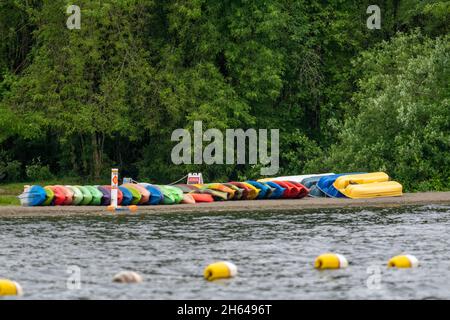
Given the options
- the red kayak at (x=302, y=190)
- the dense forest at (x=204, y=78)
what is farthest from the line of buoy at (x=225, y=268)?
the dense forest at (x=204, y=78)

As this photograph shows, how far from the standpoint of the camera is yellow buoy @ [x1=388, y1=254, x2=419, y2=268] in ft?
91.2

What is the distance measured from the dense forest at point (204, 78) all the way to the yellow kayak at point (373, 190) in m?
4.91

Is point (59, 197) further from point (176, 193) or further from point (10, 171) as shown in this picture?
point (10, 171)

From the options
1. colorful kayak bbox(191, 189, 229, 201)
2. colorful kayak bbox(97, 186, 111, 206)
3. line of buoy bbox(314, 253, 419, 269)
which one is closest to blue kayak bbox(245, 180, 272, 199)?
colorful kayak bbox(191, 189, 229, 201)

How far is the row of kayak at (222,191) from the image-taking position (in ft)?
138

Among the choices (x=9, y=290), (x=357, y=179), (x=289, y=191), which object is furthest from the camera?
(x=357, y=179)

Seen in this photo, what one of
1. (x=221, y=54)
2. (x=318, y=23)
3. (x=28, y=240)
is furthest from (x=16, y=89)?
(x=28, y=240)

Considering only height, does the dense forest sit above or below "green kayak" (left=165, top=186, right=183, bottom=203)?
above

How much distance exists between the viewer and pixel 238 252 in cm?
3108

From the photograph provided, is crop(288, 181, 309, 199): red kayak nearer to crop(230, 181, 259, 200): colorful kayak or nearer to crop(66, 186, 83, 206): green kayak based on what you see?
crop(230, 181, 259, 200): colorful kayak

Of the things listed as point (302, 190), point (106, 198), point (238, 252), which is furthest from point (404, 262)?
point (302, 190)

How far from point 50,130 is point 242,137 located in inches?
412

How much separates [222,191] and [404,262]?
1779 cm

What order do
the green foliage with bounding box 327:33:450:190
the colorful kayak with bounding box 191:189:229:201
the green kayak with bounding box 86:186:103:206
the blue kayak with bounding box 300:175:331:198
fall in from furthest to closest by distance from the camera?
1. the green foliage with bounding box 327:33:450:190
2. the blue kayak with bounding box 300:175:331:198
3. the colorful kayak with bounding box 191:189:229:201
4. the green kayak with bounding box 86:186:103:206
